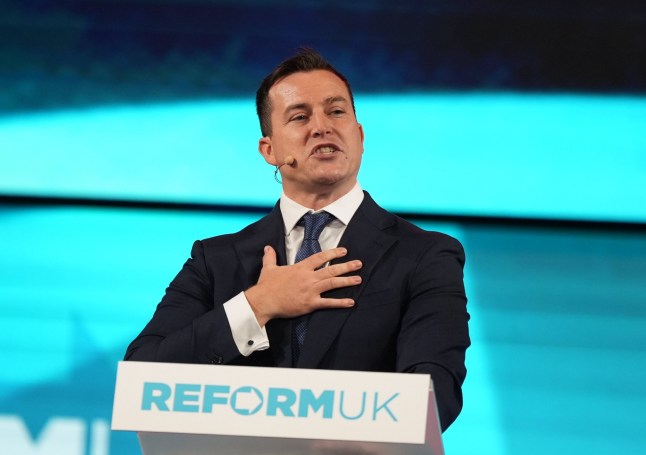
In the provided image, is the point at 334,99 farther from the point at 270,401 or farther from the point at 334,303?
the point at 270,401

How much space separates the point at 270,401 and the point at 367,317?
1.77 ft

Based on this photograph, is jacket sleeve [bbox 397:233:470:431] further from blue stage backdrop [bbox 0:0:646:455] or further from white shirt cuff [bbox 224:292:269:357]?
blue stage backdrop [bbox 0:0:646:455]

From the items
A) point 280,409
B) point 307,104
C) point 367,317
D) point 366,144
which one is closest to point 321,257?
point 367,317

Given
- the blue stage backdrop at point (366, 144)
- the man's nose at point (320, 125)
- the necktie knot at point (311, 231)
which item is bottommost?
the necktie knot at point (311, 231)

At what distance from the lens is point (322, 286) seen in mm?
2145

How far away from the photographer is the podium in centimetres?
161

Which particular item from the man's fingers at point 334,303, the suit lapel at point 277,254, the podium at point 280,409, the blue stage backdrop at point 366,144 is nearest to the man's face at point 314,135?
the suit lapel at point 277,254

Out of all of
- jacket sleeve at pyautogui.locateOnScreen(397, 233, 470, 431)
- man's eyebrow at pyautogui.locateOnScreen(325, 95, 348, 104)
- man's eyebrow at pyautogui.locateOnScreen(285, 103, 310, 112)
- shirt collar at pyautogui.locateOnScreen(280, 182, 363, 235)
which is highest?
man's eyebrow at pyautogui.locateOnScreen(325, 95, 348, 104)

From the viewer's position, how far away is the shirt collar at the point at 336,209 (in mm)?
2375

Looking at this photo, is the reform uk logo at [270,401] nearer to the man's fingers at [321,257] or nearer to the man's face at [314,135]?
the man's fingers at [321,257]

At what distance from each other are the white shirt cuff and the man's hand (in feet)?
0.04

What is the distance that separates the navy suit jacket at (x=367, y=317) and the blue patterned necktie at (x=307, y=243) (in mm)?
17

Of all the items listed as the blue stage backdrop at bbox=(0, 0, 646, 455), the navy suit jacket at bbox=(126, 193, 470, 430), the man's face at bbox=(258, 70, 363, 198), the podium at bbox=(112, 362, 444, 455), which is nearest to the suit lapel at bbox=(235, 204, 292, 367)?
the navy suit jacket at bbox=(126, 193, 470, 430)

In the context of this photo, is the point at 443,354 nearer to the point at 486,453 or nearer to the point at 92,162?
the point at 486,453
